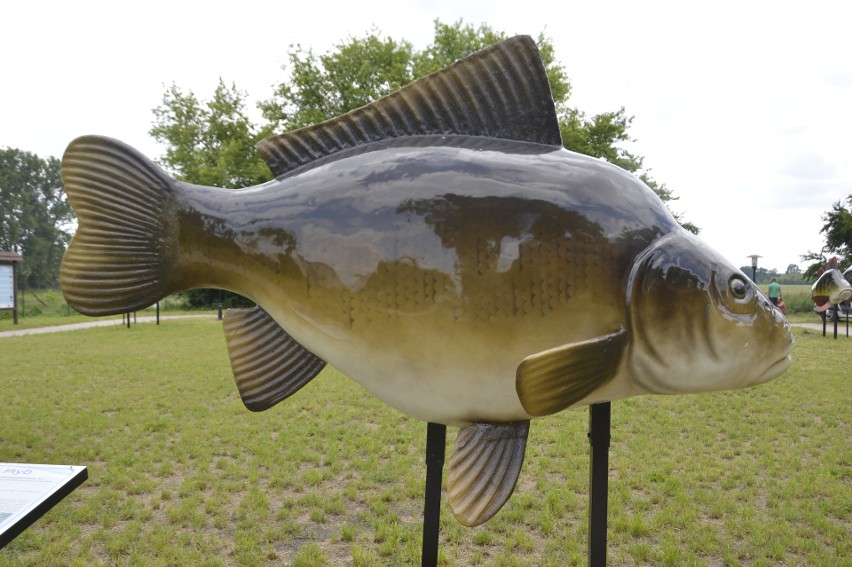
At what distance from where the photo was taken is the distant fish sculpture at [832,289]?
11748 millimetres

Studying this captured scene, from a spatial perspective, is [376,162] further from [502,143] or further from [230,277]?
[230,277]

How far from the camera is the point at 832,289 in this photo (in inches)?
479

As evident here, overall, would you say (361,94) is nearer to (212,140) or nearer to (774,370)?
(212,140)

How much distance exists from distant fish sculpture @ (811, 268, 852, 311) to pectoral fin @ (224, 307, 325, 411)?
1399 centimetres

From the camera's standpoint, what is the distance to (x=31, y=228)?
123 ft

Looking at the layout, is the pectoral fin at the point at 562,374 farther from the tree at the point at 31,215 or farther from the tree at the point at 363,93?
the tree at the point at 31,215

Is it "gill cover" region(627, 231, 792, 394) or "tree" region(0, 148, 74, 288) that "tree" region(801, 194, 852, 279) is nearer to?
"gill cover" region(627, 231, 792, 394)

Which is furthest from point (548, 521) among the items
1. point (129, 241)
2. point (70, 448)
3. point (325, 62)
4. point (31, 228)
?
point (31, 228)

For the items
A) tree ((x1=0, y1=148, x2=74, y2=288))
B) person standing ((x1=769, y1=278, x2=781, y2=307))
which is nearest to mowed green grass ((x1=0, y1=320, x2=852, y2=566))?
person standing ((x1=769, y1=278, x2=781, y2=307))

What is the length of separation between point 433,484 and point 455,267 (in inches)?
39.7

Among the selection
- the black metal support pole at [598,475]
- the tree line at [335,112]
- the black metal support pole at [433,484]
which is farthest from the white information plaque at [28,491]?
the tree line at [335,112]

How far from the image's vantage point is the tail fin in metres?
1.54

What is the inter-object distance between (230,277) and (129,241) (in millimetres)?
309

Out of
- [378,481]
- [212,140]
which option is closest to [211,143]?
[212,140]
